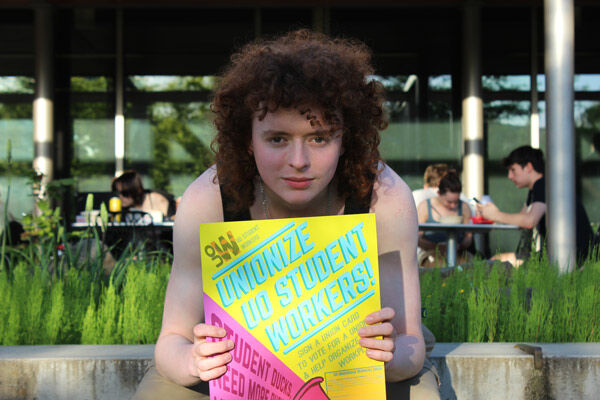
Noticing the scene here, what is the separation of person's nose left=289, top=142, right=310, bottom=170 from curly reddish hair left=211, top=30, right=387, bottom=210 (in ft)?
0.19

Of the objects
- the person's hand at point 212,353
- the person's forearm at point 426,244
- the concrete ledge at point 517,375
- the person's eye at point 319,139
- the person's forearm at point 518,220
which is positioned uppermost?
the person's eye at point 319,139

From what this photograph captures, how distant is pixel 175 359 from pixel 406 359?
1.59ft

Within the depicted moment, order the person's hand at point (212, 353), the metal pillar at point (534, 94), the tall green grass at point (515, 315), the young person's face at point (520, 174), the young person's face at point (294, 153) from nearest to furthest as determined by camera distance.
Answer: the person's hand at point (212, 353) → the young person's face at point (294, 153) → the tall green grass at point (515, 315) → the young person's face at point (520, 174) → the metal pillar at point (534, 94)

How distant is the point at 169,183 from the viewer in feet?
32.1

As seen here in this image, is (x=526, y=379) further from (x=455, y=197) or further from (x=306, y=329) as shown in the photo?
(x=455, y=197)

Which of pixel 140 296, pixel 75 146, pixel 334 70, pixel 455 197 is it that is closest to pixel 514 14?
pixel 455 197

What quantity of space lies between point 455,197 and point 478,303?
3.72 m

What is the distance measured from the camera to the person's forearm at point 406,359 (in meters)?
1.49

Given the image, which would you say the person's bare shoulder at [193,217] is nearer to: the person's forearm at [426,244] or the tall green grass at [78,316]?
the tall green grass at [78,316]

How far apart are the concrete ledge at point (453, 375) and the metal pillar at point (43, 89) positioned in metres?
7.63

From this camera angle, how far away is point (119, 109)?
9750mm

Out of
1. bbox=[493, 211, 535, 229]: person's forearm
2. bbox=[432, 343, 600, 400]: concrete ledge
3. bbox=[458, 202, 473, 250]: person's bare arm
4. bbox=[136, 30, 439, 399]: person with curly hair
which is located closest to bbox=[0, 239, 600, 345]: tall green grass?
bbox=[432, 343, 600, 400]: concrete ledge

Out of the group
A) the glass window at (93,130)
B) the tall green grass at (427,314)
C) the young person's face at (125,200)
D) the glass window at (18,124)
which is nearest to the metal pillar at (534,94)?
the young person's face at (125,200)

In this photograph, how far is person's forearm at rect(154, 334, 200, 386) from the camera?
1.45m
